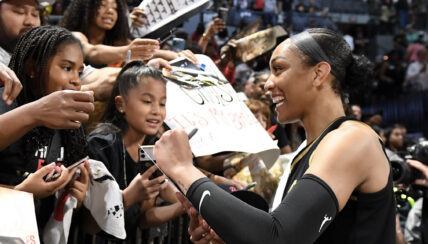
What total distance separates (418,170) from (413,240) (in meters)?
1.24

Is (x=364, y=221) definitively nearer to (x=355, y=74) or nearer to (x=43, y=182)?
(x=355, y=74)

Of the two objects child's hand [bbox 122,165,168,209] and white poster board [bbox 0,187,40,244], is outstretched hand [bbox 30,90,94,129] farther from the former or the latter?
child's hand [bbox 122,165,168,209]

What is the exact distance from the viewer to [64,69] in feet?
7.01

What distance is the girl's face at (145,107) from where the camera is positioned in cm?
256

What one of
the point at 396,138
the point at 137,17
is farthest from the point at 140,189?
the point at 396,138

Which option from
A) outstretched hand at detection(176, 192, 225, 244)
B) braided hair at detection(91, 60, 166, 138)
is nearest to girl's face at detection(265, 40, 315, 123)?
outstretched hand at detection(176, 192, 225, 244)

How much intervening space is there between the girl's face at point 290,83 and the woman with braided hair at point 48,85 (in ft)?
2.37

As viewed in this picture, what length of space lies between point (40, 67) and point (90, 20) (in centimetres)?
110

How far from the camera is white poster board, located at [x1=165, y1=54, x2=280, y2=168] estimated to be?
257 centimetres

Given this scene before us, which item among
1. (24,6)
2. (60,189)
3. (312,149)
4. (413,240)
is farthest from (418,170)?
(24,6)

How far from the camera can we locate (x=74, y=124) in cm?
163

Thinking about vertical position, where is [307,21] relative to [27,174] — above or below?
below

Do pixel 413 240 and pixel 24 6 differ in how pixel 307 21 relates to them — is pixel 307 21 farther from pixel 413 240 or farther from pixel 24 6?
pixel 24 6

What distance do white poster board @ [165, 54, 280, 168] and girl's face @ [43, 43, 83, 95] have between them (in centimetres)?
57
